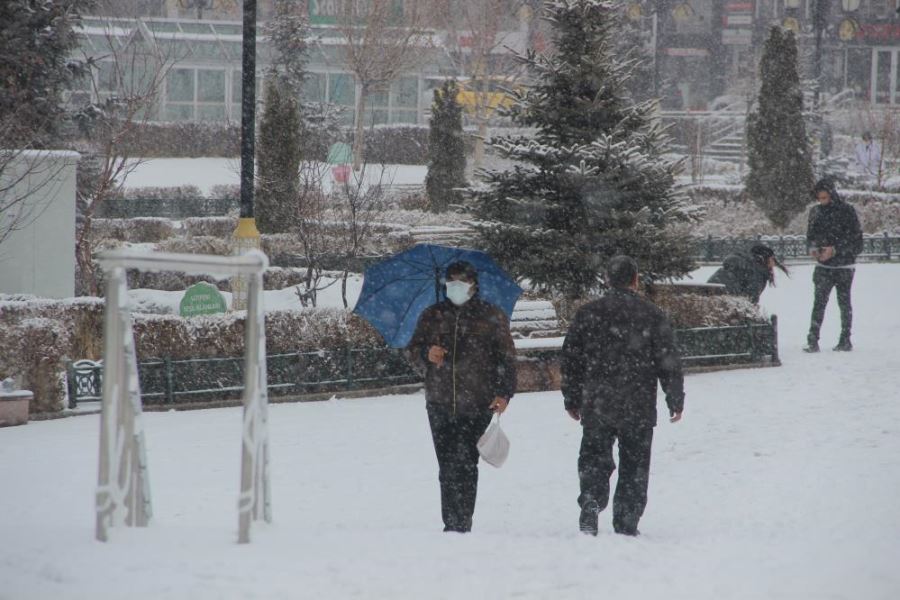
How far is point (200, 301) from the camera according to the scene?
10.9 m

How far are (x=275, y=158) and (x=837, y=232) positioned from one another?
11920mm

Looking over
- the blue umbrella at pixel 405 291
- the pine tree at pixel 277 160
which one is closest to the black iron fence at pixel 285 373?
the blue umbrella at pixel 405 291

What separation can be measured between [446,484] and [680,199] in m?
7.31

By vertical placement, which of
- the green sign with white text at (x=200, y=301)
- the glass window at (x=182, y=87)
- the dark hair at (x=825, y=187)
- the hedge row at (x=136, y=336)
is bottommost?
the hedge row at (x=136, y=336)

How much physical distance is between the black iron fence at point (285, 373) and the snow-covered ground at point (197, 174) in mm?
20637

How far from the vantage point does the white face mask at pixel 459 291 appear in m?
6.34

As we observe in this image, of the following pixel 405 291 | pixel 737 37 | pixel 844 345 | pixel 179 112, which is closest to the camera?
pixel 405 291

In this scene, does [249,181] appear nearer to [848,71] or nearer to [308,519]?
[308,519]

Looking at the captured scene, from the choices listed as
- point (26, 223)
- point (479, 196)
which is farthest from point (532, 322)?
point (26, 223)

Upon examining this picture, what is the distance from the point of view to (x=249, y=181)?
12.7 metres

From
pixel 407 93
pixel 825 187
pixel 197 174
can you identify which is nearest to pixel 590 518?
pixel 825 187

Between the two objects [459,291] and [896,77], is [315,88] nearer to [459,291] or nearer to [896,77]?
[896,77]

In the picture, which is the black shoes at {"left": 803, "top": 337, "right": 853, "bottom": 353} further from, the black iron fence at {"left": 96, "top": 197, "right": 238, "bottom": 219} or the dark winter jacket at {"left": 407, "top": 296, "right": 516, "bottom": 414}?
the black iron fence at {"left": 96, "top": 197, "right": 238, "bottom": 219}

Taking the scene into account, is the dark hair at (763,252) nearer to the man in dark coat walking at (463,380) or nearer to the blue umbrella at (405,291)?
the blue umbrella at (405,291)
